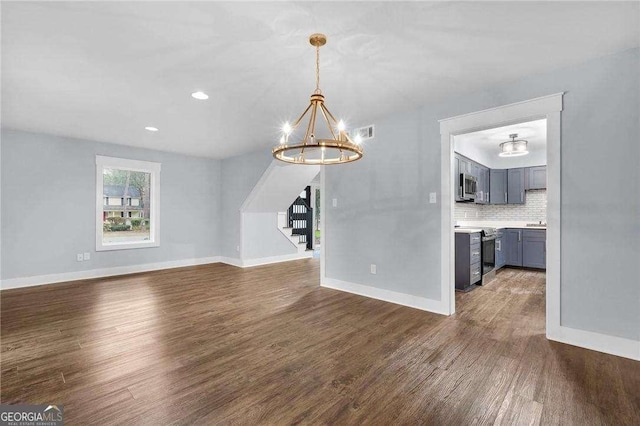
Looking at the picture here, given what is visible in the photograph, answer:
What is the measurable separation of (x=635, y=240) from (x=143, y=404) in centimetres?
381

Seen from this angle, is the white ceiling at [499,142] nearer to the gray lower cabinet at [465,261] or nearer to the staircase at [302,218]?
the gray lower cabinet at [465,261]

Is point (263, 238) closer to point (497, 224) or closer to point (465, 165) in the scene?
point (465, 165)

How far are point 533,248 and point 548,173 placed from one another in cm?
394

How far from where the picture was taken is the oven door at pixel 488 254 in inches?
197

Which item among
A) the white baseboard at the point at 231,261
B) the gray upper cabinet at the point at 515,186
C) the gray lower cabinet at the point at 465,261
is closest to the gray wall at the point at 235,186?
the white baseboard at the point at 231,261

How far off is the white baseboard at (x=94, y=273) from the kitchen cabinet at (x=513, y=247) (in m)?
6.54

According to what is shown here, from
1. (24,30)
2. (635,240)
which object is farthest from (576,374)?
(24,30)

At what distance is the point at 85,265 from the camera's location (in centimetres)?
539

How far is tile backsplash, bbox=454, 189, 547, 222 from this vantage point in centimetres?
642

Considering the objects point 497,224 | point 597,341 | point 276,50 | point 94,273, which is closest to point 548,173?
point 597,341

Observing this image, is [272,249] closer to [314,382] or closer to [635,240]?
[314,382]

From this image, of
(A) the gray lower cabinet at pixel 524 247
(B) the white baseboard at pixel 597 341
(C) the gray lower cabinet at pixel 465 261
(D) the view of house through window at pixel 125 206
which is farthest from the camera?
(A) the gray lower cabinet at pixel 524 247

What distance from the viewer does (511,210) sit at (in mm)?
6848

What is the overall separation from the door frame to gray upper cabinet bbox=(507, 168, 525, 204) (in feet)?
13.6
